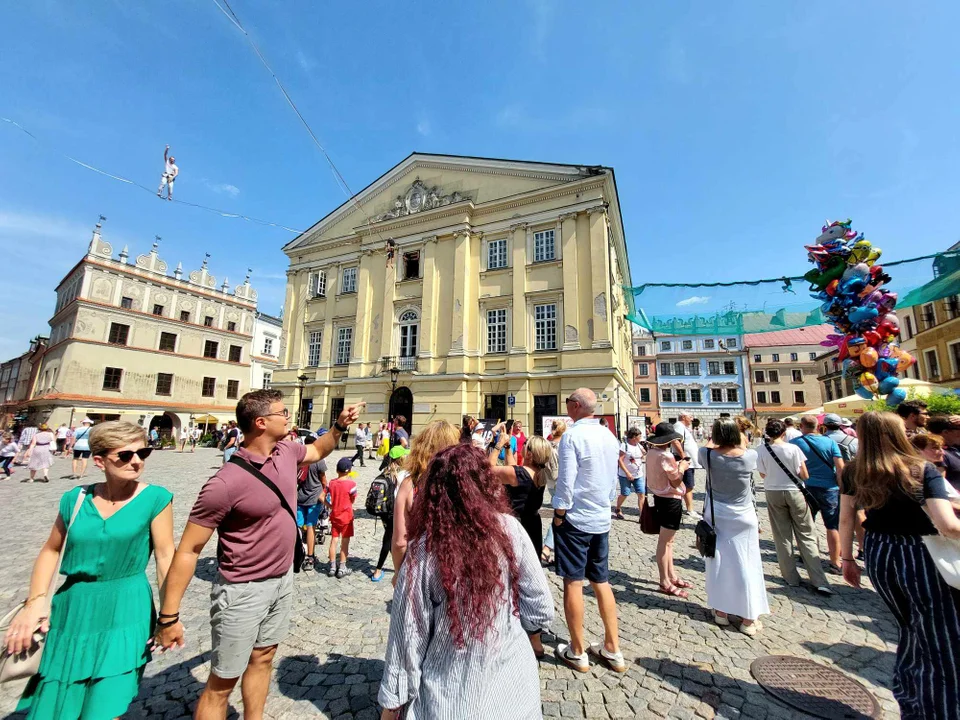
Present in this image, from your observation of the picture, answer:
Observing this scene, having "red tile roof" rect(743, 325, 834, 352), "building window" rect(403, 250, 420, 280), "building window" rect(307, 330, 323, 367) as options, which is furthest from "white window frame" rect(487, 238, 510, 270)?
"red tile roof" rect(743, 325, 834, 352)

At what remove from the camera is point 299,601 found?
4.67m

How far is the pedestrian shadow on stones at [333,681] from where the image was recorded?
9.76ft

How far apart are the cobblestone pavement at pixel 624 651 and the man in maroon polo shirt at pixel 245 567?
81 cm

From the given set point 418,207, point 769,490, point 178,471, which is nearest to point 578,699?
point 769,490

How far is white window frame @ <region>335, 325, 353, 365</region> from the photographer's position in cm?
2564

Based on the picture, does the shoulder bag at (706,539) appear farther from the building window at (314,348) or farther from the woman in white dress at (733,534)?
the building window at (314,348)

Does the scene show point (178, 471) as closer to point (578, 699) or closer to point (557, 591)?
point (557, 591)

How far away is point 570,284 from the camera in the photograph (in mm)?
20328

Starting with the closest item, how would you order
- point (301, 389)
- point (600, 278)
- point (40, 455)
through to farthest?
point (40, 455), point (600, 278), point (301, 389)

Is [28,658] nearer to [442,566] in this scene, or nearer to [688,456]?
[442,566]

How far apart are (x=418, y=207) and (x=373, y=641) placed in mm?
24303

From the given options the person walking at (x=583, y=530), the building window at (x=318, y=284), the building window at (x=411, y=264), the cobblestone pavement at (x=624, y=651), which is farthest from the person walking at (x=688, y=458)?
the building window at (x=318, y=284)

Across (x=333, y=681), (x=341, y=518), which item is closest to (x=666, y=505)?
(x=333, y=681)

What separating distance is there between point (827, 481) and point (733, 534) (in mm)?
2607
